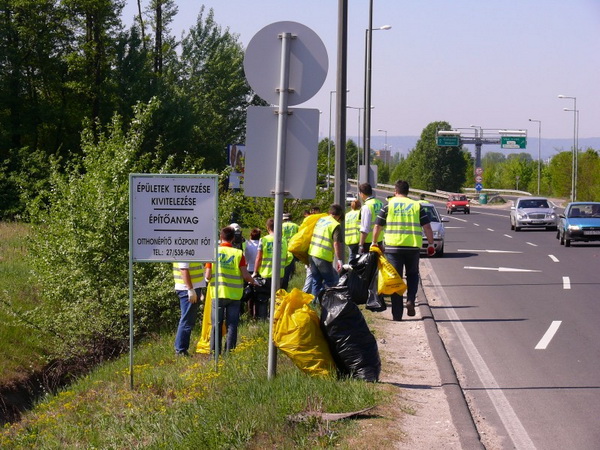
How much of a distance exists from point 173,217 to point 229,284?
5.52 ft

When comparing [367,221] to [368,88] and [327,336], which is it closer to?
[327,336]

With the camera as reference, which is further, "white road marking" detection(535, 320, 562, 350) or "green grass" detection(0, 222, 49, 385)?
"green grass" detection(0, 222, 49, 385)

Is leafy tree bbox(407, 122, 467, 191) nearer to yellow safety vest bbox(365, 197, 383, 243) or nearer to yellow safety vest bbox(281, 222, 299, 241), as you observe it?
yellow safety vest bbox(281, 222, 299, 241)

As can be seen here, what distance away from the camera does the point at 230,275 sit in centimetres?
1050

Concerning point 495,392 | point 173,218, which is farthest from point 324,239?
point 495,392

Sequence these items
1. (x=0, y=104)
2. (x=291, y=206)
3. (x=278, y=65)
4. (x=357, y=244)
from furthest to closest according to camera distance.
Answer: (x=0, y=104) < (x=291, y=206) < (x=357, y=244) < (x=278, y=65)

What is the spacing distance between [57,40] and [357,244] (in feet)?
111

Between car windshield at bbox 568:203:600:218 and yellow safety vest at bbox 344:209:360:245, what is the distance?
1817 centimetres

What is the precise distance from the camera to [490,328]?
12852 mm

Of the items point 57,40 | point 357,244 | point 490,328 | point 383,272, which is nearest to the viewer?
point 383,272

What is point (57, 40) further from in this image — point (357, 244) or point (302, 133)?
point (302, 133)

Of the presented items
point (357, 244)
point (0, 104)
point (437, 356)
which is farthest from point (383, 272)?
point (0, 104)

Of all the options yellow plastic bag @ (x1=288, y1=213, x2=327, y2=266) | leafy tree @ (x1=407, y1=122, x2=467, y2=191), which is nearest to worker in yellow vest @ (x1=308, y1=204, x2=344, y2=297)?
yellow plastic bag @ (x1=288, y1=213, x2=327, y2=266)

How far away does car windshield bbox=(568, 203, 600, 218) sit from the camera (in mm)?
32219
